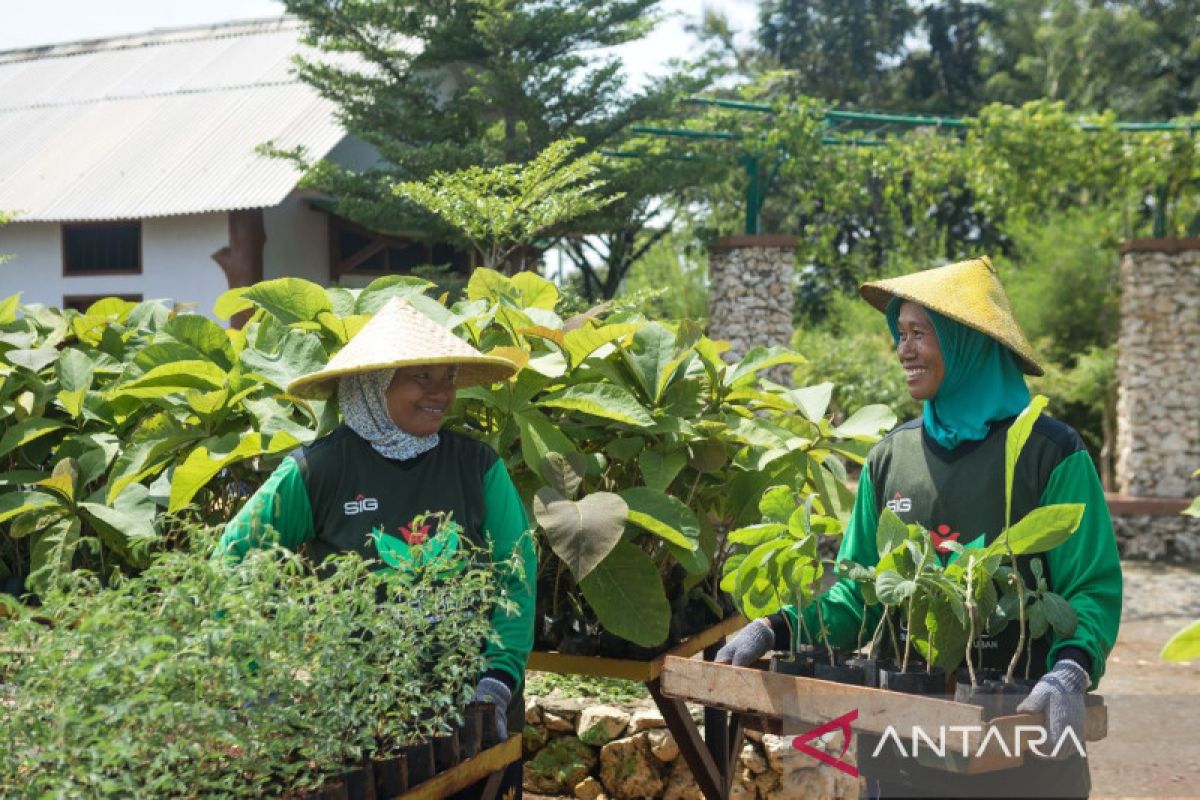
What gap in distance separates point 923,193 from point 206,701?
42.9ft

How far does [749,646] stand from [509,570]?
43cm

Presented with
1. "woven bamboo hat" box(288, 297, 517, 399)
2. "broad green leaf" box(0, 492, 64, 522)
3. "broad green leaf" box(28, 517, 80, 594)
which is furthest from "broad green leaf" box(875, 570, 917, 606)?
"broad green leaf" box(0, 492, 64, 522)

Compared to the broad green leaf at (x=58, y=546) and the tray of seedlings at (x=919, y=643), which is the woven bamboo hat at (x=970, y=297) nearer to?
the tray of seedlings at (x=919, y=643)

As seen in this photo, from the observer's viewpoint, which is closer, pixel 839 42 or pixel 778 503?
pixel 778 503

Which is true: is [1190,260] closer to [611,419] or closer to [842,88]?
[611,419]

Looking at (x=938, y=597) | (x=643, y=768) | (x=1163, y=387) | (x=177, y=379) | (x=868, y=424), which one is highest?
(x=177, y=379)

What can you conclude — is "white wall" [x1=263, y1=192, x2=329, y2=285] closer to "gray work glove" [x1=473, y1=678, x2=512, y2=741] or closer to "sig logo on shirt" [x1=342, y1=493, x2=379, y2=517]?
"sig logo on shirt" [x1=342, y1=493, x2=379, y2=517]

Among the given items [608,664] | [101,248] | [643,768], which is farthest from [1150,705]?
[101,248]

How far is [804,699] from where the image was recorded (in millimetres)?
1793

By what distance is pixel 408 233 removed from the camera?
36.6 ft

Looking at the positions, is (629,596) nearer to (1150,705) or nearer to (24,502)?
(24,502)

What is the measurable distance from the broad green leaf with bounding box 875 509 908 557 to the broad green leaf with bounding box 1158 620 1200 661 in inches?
28.4

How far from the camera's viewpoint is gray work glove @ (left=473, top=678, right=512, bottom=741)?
76.7 inches

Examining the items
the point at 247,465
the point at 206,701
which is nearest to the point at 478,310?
the point at 247,465
